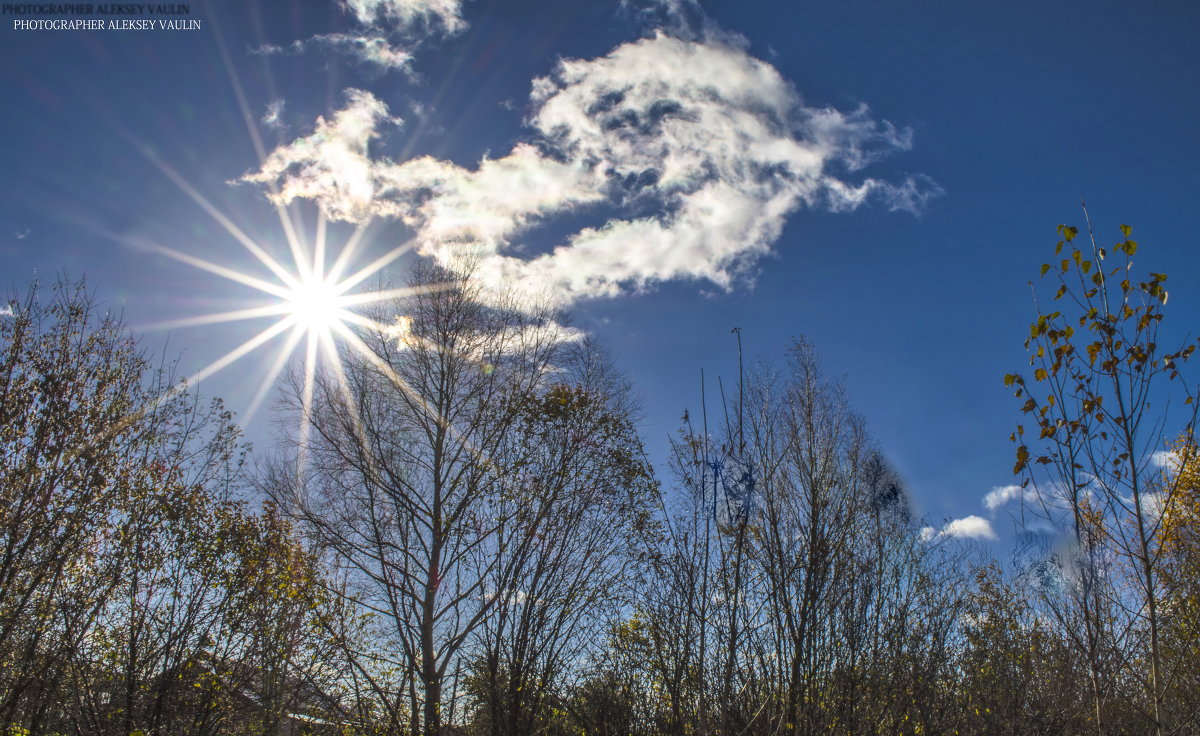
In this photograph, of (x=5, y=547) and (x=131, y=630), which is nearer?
(x=131, y=630)

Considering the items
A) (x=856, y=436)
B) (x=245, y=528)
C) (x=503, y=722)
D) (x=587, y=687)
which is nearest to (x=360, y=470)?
(x=245, y=528)

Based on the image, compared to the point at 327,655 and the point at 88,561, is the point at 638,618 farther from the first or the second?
the point at 88,561

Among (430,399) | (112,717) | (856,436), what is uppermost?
(430,399)

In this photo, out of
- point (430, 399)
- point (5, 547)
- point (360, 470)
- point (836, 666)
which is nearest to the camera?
point (836, 666)

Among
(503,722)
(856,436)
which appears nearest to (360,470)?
(503,722)

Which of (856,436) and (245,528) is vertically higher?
(856,436)

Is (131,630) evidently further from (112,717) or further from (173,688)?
(112,717)

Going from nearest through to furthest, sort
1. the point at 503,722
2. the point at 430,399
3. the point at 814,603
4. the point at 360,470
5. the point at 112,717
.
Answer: the point at 814,603, the point at 503,722, the point at 112,717, the point at 360,470, the point at 430,399

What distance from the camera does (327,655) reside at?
9398mm

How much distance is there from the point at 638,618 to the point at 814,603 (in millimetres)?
3079

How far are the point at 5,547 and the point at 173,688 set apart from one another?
2.44m

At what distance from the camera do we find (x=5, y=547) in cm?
749

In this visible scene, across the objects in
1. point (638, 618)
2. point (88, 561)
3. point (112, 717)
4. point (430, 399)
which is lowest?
point (112, 717)

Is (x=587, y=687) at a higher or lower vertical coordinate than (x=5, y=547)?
lower
